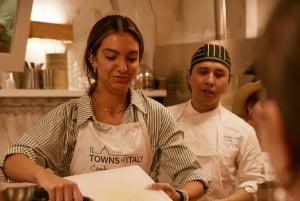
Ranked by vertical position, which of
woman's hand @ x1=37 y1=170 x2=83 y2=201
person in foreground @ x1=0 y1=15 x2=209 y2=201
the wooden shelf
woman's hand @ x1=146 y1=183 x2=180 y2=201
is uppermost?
the wooden shelf

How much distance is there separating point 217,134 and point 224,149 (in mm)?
79

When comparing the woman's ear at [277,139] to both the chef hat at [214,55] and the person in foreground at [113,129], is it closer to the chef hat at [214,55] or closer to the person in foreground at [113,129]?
the person in foreground at [113,129]

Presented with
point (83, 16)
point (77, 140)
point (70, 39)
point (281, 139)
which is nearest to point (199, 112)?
point (77, 140)

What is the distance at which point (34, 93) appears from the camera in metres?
2.08

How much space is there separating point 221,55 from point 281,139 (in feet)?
4.39

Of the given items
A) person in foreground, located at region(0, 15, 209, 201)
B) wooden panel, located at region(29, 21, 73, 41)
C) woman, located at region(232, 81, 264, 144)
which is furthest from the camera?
wooden panel, located at region(29, 21, 73, 41)

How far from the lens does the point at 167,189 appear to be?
991mm

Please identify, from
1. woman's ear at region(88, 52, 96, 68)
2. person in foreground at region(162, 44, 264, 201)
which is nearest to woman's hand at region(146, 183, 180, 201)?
woman's ear at region(88, 52, 96, 68)

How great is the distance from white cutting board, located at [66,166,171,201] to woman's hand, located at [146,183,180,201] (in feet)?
0.04

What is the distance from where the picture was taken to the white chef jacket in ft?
5.15

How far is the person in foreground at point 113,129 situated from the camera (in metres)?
1.12

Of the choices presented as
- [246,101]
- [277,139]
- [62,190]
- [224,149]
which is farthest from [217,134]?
[277,139]

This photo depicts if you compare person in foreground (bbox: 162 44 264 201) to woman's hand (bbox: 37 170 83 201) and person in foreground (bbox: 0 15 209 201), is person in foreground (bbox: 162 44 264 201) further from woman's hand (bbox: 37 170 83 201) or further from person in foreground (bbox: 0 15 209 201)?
woman's hand (bbox: 37 170 83 201)

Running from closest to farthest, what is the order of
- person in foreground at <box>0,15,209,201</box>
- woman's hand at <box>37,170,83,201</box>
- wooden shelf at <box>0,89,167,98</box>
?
woman's hand at <box>37,170,83,201</box>, person in foreground at <box>0,15,209,201</box>, wooden shelf at <box>0,89,167,98</box>
